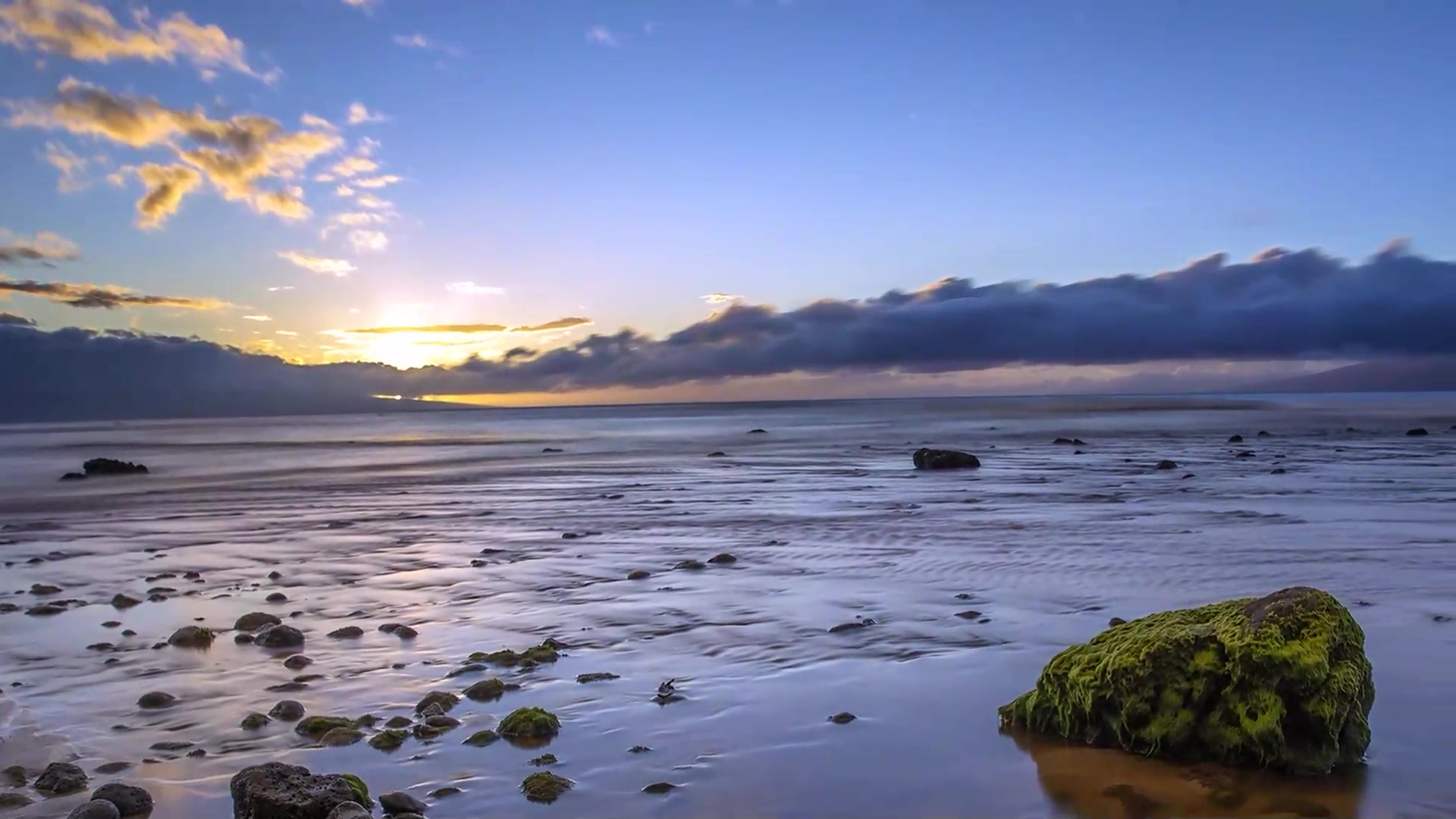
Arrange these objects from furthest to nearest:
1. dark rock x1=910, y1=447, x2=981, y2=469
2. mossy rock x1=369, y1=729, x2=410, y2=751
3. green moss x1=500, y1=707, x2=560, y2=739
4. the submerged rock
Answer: dark rock x1=910, y1=447, x2=981, y2=469, green moss x1=500, y1=707, x2=560, y2=739, mossy rock x1=369, y1=729, x2=410, y2=751, the submerged rock

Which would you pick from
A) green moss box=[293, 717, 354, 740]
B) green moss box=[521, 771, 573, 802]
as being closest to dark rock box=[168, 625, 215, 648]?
green moss box=[293, 717, 354, 740]

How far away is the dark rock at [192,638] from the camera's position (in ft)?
30.7

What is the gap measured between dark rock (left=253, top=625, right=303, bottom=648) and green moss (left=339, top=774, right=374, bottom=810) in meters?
4.30

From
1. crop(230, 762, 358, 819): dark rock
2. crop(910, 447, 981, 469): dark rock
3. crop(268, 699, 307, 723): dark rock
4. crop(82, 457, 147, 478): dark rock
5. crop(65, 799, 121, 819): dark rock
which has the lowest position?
crop(82, 457, 147, 478): dark rock

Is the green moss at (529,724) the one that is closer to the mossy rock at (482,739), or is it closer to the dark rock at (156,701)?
the mossy rock at (482,739)

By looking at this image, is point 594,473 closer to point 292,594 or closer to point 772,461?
point 772,461

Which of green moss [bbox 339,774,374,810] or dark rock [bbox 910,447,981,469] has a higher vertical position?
green moss [bbox 339,774,374,810]

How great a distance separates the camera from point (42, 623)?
10.7 meters

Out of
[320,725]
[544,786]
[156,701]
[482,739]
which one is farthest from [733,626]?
[156,701]

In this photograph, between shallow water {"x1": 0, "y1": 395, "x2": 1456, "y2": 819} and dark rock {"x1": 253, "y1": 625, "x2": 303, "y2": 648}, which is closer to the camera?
shallow water {"x1": 0, "y1": 395, "x2": 1456, "y2": 819}

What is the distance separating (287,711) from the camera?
23.3ft

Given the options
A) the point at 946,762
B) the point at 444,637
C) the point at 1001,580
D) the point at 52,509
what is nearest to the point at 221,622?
the point at 444,637

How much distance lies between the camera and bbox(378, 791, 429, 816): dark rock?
528 cm

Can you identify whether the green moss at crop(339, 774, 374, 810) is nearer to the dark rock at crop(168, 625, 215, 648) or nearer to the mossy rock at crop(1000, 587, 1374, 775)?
the mossy rock at crop(1000, 587, 1374, 775)
